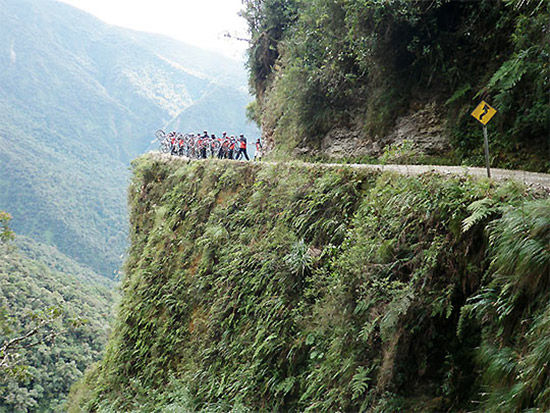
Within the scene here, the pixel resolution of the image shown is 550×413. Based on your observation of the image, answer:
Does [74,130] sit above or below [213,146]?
below

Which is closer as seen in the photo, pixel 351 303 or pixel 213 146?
pixel 351 303

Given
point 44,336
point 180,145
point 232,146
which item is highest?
point 232,146

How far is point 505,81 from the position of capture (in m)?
7.41

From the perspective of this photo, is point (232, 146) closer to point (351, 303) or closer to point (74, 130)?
point (351, 303)

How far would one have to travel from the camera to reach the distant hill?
93.9 meters

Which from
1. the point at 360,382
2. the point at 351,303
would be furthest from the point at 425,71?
the point at 360,382

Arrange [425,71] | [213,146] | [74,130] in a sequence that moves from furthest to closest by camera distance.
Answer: [74,130], [213,146], [425,71]

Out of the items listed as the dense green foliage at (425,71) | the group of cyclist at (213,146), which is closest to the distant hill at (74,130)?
the group of cyclist at (213,146)

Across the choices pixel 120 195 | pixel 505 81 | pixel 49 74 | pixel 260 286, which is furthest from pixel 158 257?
pixel 49 74

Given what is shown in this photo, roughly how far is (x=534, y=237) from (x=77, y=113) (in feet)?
603

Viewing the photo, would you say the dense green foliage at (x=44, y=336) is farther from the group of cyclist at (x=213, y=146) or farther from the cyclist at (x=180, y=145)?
the group of cyclist at (x=213, y=146)

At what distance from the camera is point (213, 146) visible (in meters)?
18.6

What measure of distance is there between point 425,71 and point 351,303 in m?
7.08

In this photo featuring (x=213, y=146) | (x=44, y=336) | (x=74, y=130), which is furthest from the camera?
(x=74, y=130)
